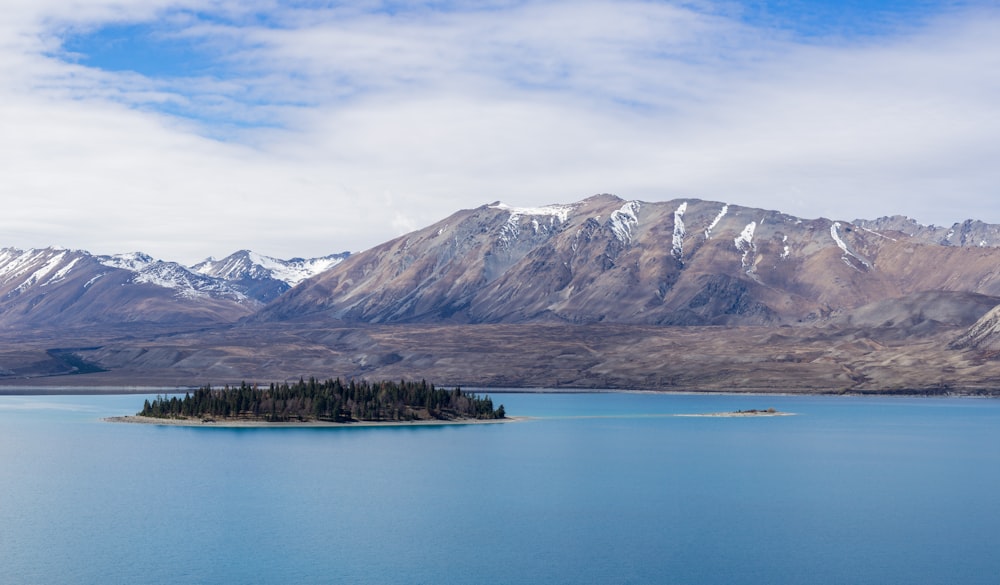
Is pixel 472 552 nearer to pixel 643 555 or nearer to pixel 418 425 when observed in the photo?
pixel 643 555

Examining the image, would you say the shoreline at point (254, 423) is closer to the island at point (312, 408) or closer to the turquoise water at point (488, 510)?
the island at point (312, 408)

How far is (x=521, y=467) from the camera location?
A: 4739 inches

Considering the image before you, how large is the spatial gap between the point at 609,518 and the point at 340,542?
72.5 ft

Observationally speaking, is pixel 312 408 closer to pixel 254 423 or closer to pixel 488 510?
pixel 254 423

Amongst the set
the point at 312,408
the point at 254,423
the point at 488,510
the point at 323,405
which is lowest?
the point at 488,510

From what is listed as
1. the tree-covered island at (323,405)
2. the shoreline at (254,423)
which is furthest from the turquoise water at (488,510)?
the tree-covered island at (323,405)

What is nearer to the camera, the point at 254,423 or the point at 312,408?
the point at 254,423

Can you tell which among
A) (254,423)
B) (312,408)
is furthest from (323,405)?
(254,423)

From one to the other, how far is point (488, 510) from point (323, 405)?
273ft

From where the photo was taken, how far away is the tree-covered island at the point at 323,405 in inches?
6713

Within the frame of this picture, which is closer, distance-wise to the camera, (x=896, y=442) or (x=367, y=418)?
(x=896, y=442)

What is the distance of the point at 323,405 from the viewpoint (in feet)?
560

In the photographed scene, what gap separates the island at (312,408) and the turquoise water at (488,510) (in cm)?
1341

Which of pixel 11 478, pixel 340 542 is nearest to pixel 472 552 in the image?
pixel 340 542
